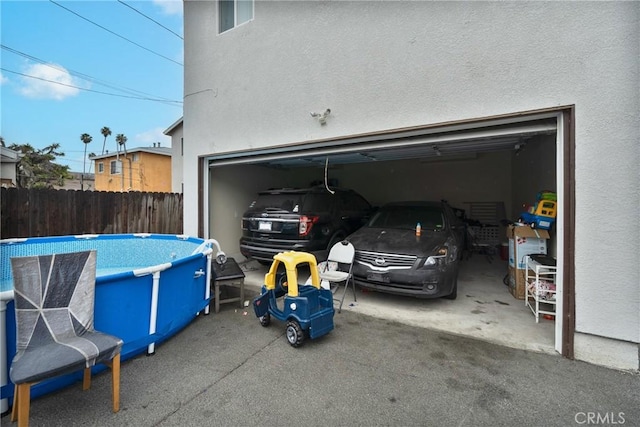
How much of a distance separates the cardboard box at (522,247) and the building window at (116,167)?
2731 centimetres

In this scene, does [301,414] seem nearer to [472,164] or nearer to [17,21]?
[472,164]

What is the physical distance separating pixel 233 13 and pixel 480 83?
5044mm

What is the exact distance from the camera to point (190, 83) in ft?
20.0

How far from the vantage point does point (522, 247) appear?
4.39 meters

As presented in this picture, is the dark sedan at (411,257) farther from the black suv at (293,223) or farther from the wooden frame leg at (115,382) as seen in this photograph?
the wooden frame leg at (115,382)

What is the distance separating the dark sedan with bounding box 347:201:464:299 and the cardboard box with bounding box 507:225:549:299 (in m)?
0.92

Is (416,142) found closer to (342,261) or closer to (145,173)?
(342,261)

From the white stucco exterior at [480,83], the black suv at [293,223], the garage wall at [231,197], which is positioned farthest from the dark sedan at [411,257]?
the garage wall at [231,197]

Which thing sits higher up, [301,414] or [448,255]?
[448,255]

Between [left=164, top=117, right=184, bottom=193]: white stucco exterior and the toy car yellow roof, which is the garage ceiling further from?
[left=164, top=117, right=184, bottom=193]: white stucco exterior

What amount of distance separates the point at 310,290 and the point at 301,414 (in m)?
1.30

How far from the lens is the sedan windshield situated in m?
5.11

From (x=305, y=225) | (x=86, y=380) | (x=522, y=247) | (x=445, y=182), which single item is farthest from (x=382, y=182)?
(x=86, y=380)

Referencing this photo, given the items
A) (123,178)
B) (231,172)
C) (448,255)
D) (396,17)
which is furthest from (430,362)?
(123,178)
